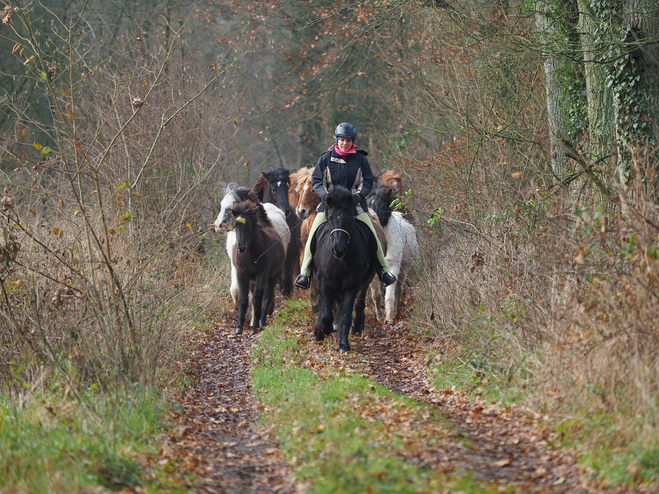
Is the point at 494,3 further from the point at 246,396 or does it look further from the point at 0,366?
the point at 0,366

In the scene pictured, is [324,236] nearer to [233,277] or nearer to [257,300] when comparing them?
[257,300]

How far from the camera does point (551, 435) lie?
20.5 feet

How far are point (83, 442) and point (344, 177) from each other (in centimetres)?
643

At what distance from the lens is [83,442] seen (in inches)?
237

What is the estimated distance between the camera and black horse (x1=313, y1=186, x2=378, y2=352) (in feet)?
34.2

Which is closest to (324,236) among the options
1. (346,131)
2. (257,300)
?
(346,131)

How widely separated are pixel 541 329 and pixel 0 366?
5.87 metres

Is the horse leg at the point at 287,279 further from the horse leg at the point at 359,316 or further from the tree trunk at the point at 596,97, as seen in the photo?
the tree trunk at the point at 596,97

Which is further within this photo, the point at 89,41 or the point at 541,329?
the point at 89,41

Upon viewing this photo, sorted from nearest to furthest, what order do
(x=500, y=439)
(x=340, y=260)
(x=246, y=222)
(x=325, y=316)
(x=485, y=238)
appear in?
(x=500, y=439)
(x=485, y=238)
(x=340, y=260)
(x=325, y=316)
(x=246, y=222)

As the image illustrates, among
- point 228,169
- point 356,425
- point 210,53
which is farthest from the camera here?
point 210,53

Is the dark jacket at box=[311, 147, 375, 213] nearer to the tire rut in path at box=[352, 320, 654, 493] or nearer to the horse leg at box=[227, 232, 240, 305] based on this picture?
the tire rut in path at box=[352, 320, 654, 493]

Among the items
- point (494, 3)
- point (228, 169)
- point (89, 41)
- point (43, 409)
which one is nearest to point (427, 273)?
point (494, 3)

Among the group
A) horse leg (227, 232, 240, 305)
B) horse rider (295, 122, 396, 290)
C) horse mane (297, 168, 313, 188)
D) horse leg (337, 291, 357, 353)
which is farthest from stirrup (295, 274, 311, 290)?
horse mane (297, 168, 313, 188)
